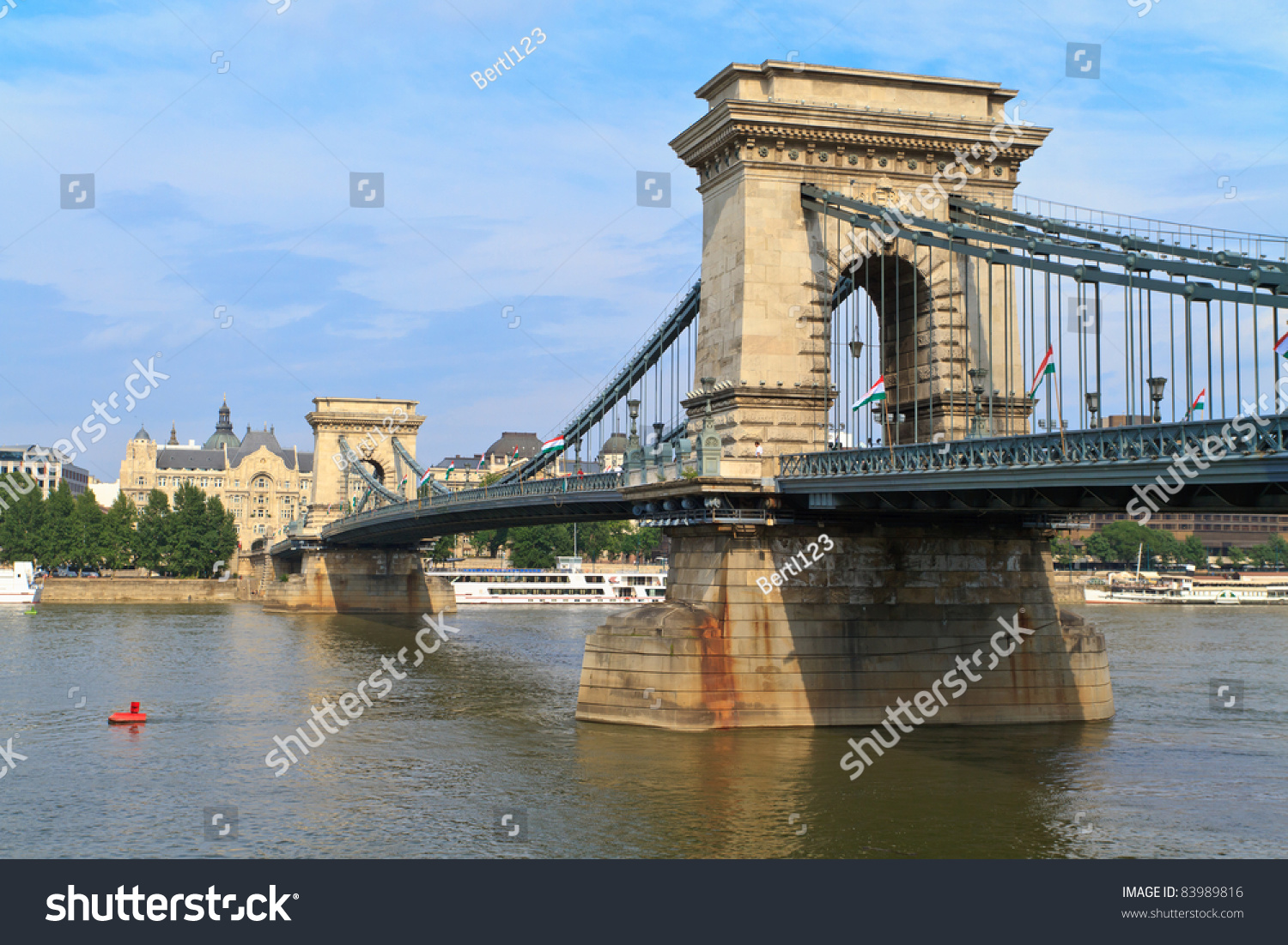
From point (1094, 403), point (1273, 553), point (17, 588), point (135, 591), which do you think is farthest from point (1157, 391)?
point (1273, 553)

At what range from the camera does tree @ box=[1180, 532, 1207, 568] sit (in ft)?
606

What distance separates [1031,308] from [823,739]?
12608mm

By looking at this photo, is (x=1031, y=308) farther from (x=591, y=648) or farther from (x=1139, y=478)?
(x=591, y=648)

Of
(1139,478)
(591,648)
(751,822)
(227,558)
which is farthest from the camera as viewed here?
(227,558)

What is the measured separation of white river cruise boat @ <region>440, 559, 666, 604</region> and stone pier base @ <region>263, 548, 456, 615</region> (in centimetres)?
1491

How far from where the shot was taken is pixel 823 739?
32656 mm

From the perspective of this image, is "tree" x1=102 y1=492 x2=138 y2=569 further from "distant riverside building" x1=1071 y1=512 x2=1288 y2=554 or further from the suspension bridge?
"distant riverside building" x1=1071 y1=512 x2=1288 y2=554

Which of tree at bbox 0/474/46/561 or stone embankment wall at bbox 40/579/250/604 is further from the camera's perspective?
tree at bbox 0/474/46/561

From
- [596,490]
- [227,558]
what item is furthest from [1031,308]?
[227,558]

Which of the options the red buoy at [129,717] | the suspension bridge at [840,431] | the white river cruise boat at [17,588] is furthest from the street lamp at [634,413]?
the white river cruise boat at [17,588]

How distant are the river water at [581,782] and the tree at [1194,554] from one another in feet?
480

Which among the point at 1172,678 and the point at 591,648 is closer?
the point at 591,648

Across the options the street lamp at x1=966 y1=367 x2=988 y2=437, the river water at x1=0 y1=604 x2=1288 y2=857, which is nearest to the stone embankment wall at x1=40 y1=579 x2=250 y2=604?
the river water at x1=0 y1=604 x2=1288 y2=857

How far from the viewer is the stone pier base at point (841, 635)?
33.6 metres
